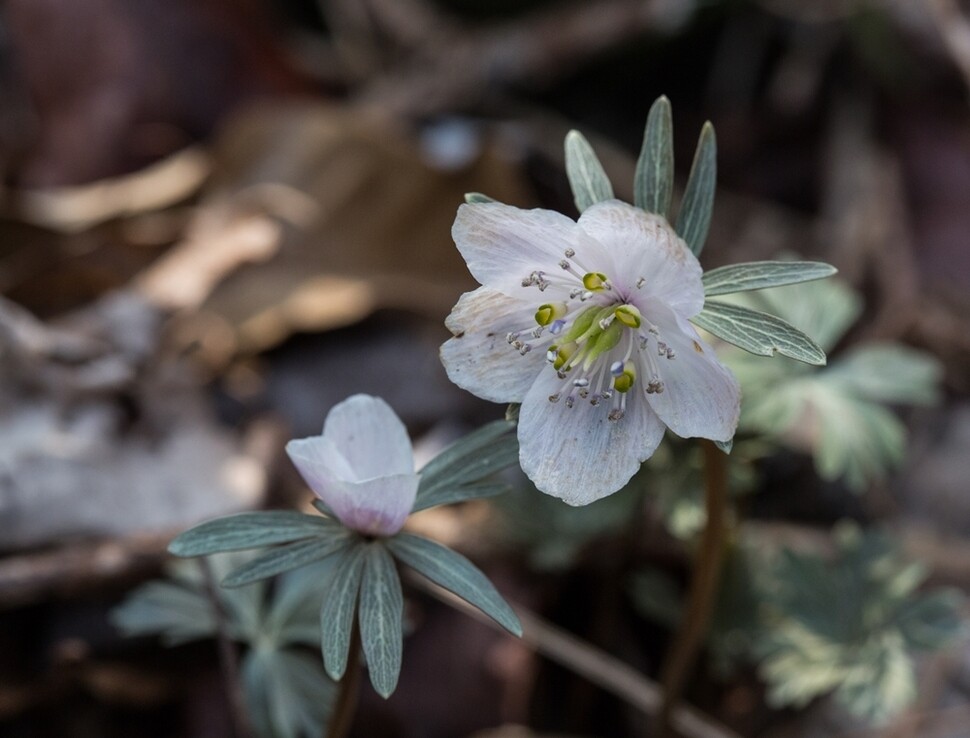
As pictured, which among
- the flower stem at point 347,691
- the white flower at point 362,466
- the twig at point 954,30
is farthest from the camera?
the twig at point 954,30

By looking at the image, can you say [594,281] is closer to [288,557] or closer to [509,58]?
[288,557]

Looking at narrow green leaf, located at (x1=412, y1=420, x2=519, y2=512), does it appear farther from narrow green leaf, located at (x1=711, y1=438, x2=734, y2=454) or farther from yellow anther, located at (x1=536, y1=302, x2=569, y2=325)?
narrow green leaf, located at (x1=711, y1=438, x2=734, y2=454)

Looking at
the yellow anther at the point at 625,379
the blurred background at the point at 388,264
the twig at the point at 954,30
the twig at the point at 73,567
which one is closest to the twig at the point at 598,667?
the blurred background at the point at 388,264

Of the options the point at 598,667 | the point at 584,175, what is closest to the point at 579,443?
the point at 584,175

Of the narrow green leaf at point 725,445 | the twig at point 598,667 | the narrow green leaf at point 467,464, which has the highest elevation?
the narrow green leaf at point 725,445

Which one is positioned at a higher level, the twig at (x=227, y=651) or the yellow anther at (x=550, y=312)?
the yellow anther at (x=550, y=312)

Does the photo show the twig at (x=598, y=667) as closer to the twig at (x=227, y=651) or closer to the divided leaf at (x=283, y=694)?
the divided leaf at (x=283, y=694)

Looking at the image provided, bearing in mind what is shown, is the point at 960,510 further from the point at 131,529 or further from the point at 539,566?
the point at 131,529
